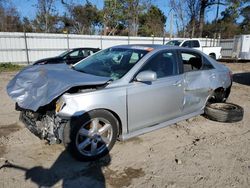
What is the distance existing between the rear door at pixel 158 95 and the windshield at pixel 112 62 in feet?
0.83

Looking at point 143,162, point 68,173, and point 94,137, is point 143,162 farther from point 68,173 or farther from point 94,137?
point 68,173

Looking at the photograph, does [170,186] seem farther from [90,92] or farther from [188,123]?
[188,123]

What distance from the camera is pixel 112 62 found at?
14.1 ft

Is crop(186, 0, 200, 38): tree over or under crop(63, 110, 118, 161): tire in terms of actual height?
over

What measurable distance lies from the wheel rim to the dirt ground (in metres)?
0.19

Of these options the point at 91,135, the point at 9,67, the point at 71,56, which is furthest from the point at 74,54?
the point at 91,135

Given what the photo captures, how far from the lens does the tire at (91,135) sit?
331cm

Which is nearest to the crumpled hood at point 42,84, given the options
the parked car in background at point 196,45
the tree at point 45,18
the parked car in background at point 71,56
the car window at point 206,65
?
the car window at point 206,65

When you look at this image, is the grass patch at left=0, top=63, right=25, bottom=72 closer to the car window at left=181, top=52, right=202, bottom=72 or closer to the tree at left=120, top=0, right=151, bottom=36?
the car window at left=181, top=52, right=202, bottom=72

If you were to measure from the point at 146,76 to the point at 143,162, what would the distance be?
1264 mm

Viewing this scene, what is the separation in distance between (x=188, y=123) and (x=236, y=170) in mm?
1868

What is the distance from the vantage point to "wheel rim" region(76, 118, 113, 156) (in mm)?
3475

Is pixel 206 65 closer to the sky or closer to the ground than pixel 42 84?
closer to the sky

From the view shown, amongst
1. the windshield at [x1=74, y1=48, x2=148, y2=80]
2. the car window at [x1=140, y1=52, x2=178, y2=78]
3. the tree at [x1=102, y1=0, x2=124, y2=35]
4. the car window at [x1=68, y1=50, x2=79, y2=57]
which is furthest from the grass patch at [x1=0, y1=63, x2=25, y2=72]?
the tree at [x1=102, y1=0, x2=124, y2=35]
